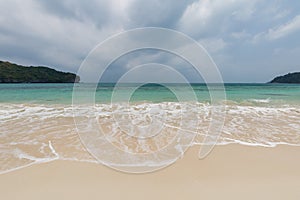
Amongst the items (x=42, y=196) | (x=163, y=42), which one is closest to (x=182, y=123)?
(x=163, y=42)

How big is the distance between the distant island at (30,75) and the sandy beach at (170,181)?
223 feet

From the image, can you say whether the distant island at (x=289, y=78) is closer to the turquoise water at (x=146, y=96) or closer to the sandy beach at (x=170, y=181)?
the turquoise water at (x=146, y=96)

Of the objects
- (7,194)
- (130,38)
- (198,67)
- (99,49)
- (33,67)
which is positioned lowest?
(7,194)

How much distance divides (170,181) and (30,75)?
8043cm

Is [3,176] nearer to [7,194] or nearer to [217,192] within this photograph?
[7,194]

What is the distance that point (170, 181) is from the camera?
97.1 inches

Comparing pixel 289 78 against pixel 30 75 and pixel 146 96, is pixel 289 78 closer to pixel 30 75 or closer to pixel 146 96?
pixel 146 96

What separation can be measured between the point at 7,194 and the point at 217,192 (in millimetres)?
2575

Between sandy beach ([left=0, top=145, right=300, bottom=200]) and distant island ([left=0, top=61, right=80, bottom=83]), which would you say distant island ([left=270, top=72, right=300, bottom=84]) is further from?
sandy beach ([left=0, top=145, right=300, bottom=200])

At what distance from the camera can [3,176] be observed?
2.59m

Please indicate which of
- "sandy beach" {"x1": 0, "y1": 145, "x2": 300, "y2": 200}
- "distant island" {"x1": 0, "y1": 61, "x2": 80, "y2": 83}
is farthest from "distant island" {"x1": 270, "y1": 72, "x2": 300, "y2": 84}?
"sandy beach" {"x1": 0, "y1": 145, "x2": 300, "y2": 200}

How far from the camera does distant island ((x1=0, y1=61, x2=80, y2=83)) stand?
65.0 meters

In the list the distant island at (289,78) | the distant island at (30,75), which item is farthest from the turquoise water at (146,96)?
the distant island at (289,78)

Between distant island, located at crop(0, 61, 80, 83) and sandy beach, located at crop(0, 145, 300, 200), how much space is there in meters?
68.1
